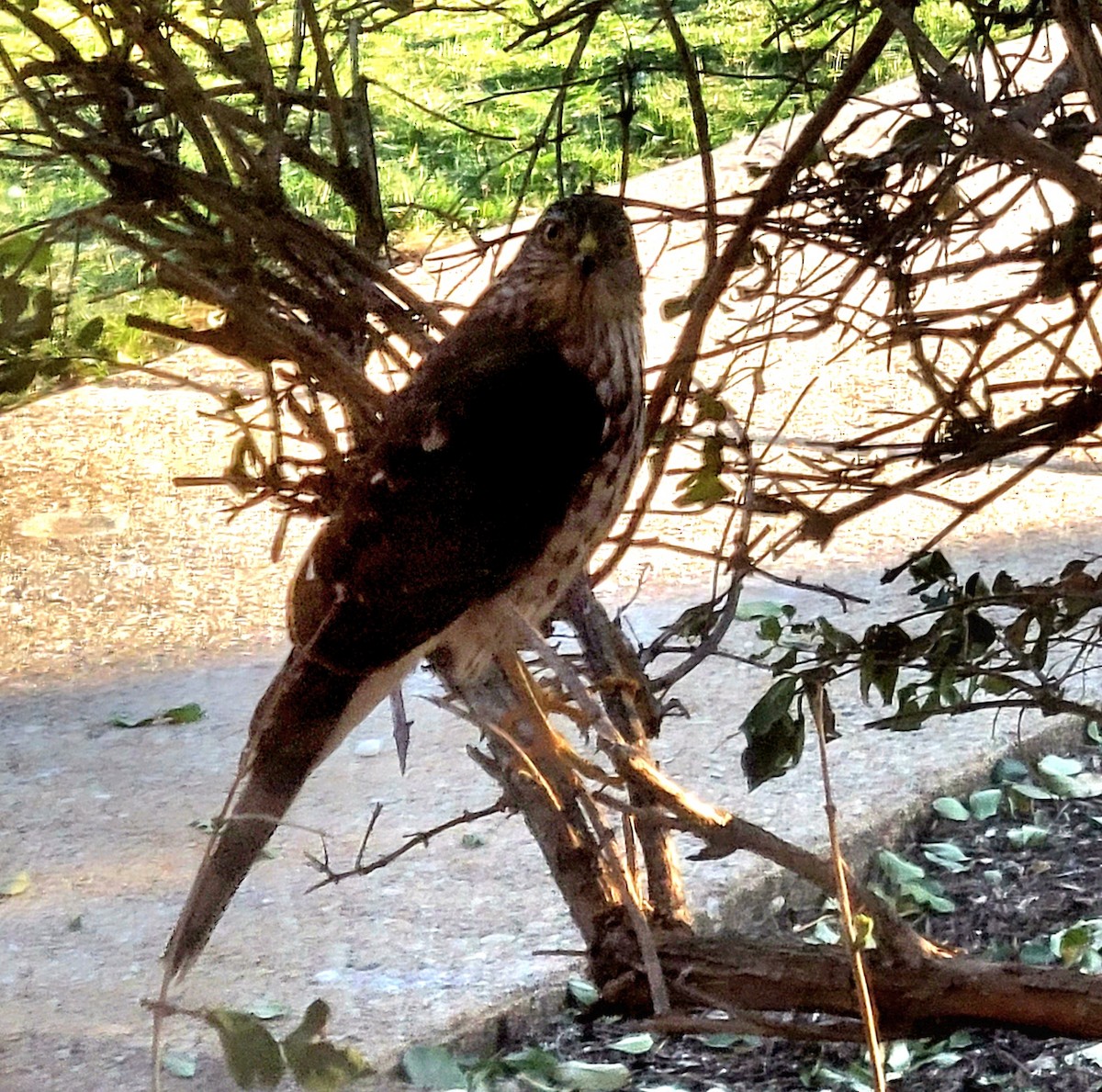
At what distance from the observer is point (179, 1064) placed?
8.11 feet

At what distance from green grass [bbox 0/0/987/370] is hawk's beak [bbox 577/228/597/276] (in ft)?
2.55

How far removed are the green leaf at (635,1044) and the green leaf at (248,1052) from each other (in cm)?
116

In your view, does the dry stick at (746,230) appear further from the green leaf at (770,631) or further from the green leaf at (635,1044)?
the green leaf at (635,1044)

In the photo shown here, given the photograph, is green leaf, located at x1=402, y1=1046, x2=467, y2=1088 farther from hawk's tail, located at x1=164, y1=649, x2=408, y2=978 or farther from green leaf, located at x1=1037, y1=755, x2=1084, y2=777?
green leaf, located at x1=1037, y1=755, x2=1084, y2=777

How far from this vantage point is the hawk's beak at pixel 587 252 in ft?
7.10

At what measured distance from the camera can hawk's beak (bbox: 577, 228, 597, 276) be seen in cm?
216

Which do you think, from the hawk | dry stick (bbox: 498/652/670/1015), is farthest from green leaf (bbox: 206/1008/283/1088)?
the hawk

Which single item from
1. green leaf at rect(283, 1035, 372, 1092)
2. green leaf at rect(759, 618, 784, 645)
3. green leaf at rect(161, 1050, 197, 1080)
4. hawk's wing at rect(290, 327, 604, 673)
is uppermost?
hawk's wing at rect(290, 327, 604, 673)

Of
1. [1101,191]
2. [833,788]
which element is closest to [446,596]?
[1101,191]

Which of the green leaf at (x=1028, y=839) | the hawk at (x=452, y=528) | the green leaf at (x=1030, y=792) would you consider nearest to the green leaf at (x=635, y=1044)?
the hawk at (x=452, y=528)

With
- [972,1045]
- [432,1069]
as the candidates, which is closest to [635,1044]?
[432,1069]

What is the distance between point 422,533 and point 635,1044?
99 centimetres

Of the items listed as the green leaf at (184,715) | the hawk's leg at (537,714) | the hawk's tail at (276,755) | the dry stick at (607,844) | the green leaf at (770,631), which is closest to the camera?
the dry stick at (607,844)

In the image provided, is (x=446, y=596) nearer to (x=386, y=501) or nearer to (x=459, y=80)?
(x=386, y=501)
